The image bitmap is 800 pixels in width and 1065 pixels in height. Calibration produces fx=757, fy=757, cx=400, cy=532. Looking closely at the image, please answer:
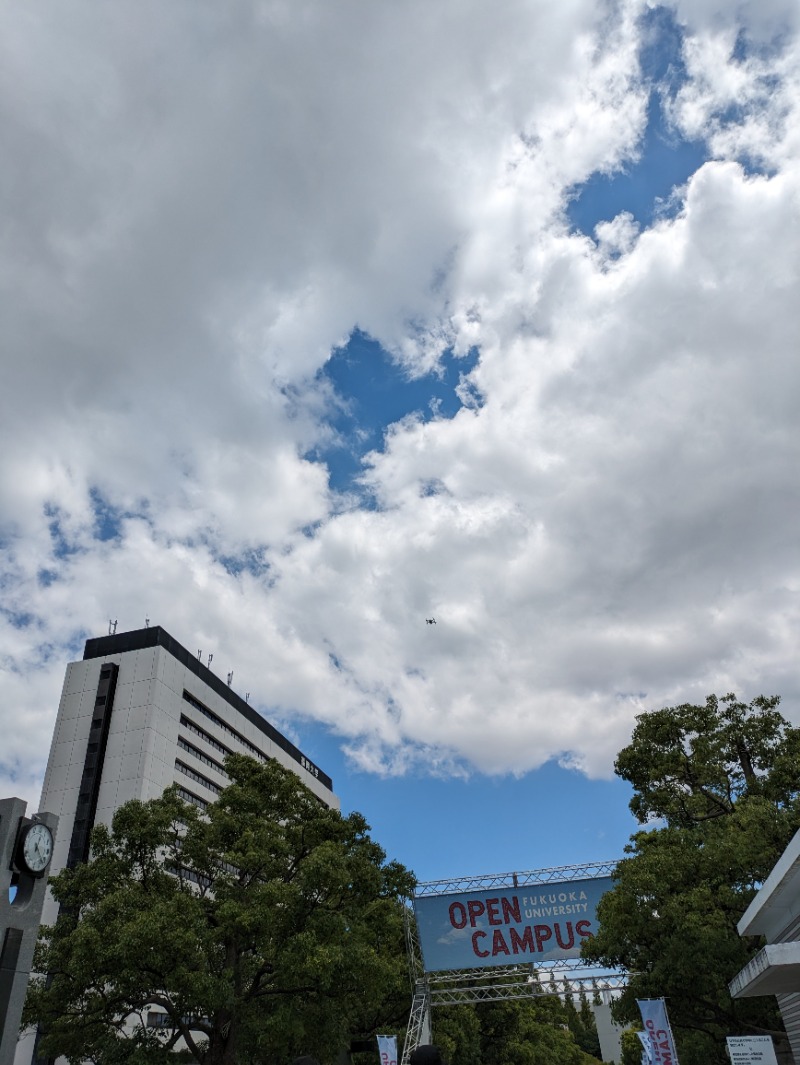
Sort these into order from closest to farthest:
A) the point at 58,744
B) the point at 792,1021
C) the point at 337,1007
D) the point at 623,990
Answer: the point at 792,1021 → the point at 337,1007 → the point at 623,990 → the point at 58,744

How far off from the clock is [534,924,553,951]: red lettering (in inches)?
538

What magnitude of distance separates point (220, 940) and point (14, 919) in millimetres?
6142

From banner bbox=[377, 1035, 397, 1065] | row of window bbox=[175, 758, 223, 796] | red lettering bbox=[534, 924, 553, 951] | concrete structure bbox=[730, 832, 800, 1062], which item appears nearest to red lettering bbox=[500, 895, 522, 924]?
red lettering bbox=[534, 924, 553, 951]

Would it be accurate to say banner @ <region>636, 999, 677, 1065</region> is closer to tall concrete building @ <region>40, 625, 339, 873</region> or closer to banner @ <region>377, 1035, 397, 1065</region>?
banner @ <region>377, 1035, 397, 1065</region>

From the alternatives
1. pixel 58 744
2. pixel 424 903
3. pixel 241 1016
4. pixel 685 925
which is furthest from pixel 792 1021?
pixel 58 744

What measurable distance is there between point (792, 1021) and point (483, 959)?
776 cm

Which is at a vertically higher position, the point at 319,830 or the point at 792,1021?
the point at 319,830

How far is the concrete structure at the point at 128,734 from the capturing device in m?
41.0

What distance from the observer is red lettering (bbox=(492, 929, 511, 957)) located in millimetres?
20547

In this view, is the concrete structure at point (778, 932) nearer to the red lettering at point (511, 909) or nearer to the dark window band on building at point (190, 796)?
the red lettering at point (511, 909)

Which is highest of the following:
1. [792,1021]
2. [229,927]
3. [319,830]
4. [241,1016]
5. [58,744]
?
[58,744]

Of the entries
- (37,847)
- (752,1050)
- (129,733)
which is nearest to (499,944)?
(752,1050)

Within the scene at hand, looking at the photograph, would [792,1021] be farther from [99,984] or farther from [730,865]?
[99,984]

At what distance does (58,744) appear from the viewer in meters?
43.5
